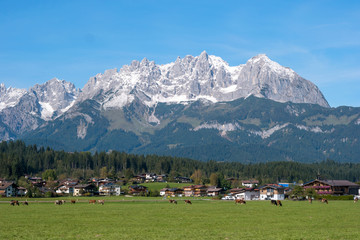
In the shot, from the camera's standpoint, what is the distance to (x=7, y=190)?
166 metres

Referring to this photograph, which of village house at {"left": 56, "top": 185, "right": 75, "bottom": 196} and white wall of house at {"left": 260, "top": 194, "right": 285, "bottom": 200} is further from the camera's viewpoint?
village house at {"left": 56, "top": 185, "right": 75, "bottom": 196}

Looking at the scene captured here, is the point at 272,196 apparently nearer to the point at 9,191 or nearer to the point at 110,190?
the point at 110,190

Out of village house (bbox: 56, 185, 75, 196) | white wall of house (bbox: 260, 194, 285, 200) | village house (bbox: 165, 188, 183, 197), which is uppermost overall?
village house (bbox: 56, 185, 75, 196)

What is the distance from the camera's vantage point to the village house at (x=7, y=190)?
163875 millimetres

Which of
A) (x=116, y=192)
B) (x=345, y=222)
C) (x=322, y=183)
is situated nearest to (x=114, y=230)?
(x=345, y=222)

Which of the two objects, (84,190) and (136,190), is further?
(136,190)

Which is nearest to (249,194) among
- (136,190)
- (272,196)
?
(272,196)

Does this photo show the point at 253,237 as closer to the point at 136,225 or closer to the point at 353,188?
the point at 136,225

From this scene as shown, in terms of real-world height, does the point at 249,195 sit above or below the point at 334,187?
below

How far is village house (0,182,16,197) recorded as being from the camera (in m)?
164

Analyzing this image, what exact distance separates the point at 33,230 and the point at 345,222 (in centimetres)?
3300

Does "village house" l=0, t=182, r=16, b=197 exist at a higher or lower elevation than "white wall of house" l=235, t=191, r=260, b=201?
higher

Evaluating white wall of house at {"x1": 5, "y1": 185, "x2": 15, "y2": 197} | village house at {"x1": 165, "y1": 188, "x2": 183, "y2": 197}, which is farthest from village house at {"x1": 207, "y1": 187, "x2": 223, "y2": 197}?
white wall of house at {"x1": 5, "y1": 185, "x2": 15, "y2": 197}

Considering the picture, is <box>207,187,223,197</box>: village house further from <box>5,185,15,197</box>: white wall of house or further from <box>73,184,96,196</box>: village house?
<box>5,185,15,197</box>: white wall of house
